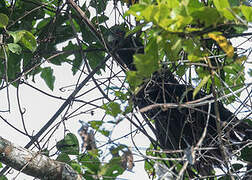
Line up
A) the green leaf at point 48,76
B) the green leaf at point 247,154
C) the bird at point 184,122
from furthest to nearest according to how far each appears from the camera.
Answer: the green leaf at point 48,76
the bird at point 184,122
the green leaf at point 247,154

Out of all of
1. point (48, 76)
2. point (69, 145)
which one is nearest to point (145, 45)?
point (69, 145)

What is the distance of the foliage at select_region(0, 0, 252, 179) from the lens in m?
0.92

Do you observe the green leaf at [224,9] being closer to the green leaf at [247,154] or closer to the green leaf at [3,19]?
the green leaf at [247,154]

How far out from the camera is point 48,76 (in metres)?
1.97

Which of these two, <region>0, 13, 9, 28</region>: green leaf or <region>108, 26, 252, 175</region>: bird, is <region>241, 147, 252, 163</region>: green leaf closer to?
<region>108, 26, 252, 175</region>: bird

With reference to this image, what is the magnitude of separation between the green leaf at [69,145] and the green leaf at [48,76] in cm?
40

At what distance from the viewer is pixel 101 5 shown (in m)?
1.90

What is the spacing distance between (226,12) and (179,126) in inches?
33.3

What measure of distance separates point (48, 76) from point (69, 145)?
19.7 inches

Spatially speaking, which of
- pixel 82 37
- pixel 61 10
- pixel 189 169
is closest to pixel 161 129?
pixel 189 169

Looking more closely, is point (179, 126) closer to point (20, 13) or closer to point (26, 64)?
point (26, 64)

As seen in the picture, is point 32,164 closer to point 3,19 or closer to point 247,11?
point 3,19

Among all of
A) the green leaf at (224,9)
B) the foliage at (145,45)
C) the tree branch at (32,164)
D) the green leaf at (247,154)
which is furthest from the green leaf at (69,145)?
the green leaf at (224,9)

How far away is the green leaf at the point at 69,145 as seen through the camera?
1597 mm
